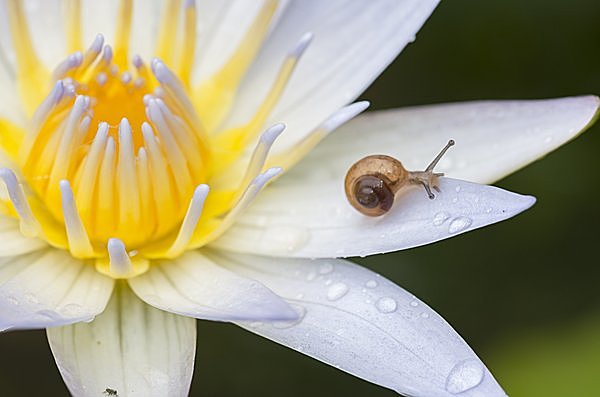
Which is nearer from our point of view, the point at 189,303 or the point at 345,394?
the point at 189,303

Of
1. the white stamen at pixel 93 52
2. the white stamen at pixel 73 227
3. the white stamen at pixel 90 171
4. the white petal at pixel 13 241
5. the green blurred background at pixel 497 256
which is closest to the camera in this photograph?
the white stamen at pixel 73 227

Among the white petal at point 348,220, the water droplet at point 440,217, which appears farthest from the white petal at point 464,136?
the water droplet at point 440,217

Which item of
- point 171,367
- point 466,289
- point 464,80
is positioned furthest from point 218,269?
point 464,80

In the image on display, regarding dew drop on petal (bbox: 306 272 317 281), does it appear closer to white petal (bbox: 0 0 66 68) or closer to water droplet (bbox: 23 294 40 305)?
water droplet (bbox: 23 294 40 305)

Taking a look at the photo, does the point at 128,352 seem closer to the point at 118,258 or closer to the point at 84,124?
the point at 118,258

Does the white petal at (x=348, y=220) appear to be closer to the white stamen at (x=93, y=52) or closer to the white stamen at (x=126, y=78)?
the white stamen at (x=126, y=78)

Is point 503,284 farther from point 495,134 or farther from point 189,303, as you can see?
point 189,303

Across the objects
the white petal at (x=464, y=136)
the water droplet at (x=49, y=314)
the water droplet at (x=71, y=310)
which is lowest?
the water droplet at (x=49, y=314)
